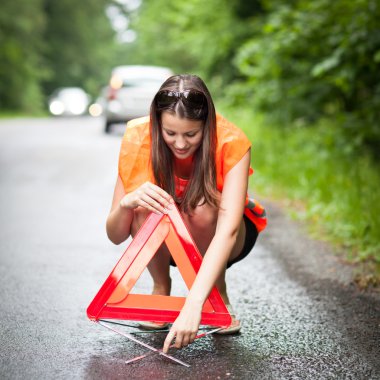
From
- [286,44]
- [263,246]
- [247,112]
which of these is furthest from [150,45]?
[263,246]

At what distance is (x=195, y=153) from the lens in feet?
9.27

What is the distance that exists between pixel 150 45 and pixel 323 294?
28649 millimetres

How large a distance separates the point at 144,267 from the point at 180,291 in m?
1.12

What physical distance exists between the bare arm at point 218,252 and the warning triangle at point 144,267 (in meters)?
0.10

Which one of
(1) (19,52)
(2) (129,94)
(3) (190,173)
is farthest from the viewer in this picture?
(1) (19,52)

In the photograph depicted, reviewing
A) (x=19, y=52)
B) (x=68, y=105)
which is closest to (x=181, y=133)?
(x=68, y=105)

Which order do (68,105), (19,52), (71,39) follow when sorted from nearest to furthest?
(68,105), (19,52), (71,39)

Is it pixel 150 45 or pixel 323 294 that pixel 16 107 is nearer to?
pixel 150 45

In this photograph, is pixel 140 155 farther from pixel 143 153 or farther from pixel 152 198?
pixel 152 198

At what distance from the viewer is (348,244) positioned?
4773 millimetres

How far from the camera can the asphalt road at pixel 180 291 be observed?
8.54 feet

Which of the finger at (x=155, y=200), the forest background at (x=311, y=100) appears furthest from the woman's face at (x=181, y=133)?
the forest background at (x=311, y=100)

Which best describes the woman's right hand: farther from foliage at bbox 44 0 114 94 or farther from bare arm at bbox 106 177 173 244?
foliage at bbox 44 0 114 94

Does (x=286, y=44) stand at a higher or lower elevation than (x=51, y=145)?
higher
